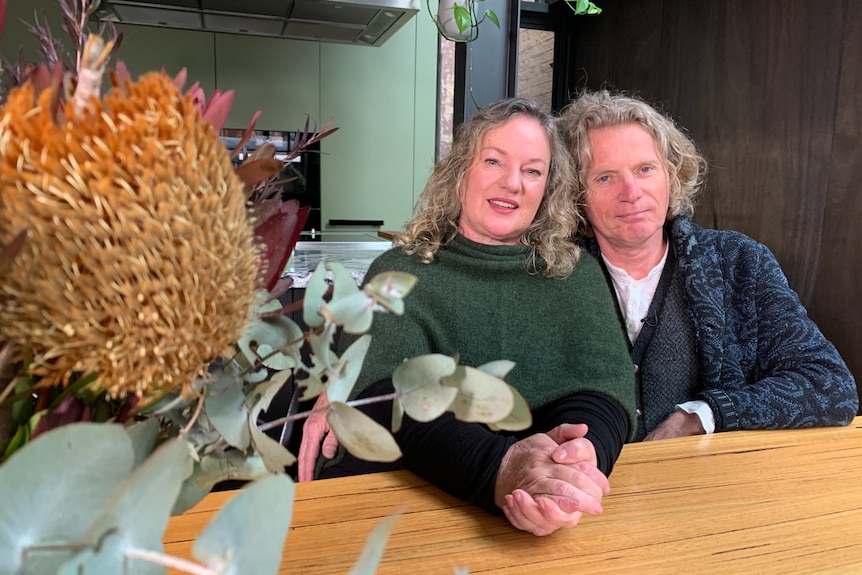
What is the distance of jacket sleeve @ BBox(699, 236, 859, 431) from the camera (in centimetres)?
110

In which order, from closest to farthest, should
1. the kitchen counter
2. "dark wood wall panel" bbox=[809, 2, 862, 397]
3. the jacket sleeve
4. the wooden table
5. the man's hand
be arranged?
the wooden table
the jacket sleeve
the man's hand
"dark wood wall panel" bbox=[809, 2, 862, 397]
the kitchen counter

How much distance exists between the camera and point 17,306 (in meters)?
0.24

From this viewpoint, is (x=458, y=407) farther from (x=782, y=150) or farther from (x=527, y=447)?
(x=782, y=150)

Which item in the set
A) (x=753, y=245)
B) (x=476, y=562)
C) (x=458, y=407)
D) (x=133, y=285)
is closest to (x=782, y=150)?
(x=753, y=245)

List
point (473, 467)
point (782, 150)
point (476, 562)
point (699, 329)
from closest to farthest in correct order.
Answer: point (476, 562) → point (473, 467) → point (699, 329) → point (782, 150)

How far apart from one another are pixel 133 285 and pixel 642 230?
1.28 m

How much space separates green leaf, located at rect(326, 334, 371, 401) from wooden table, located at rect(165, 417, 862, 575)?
316mm

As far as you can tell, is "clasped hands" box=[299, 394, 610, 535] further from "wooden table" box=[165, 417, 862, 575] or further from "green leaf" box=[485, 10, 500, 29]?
"green leaf" box=[485, 10, 500, 29]

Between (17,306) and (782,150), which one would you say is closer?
(17,306)

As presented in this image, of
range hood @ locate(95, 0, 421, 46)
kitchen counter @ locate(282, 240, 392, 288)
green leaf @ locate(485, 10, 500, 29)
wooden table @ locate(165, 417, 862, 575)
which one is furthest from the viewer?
range hood @ locate(95, 0, 421, 46)

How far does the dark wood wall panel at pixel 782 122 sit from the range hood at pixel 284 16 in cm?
133

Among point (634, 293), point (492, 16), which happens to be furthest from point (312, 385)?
point (492, 16)

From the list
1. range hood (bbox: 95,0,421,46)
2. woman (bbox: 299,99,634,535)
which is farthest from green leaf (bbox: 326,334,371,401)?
range hood (bbox: 95,0,421,46)

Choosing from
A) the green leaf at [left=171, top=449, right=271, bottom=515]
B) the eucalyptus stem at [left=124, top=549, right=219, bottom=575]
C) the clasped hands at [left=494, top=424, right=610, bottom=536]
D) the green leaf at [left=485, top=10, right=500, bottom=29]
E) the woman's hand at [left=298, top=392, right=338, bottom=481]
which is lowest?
the woman's hand at [left=298, top=392, right=338, bottom=481]
